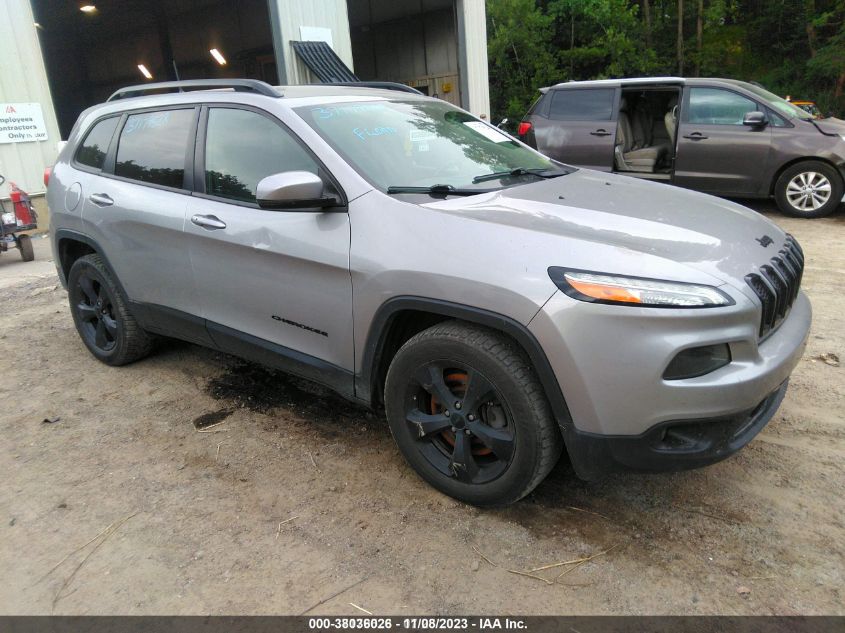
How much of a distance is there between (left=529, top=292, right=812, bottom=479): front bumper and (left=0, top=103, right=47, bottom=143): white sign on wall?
34.1 ft

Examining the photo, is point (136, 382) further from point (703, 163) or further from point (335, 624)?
point (703, 163)

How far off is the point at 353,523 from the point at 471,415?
2.25 ft

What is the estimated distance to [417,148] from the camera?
322 cm

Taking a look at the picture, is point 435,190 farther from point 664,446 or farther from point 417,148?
point 664,446

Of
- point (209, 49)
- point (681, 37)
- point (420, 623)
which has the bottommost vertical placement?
point (420, 623)

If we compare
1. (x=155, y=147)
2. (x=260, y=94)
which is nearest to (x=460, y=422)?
(x=260, y=94)

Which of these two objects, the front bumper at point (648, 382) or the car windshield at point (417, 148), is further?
the car windshield at point (417, 148)

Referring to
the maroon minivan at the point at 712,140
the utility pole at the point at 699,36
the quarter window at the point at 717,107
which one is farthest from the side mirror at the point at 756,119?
the utility pole at the point at 699,36

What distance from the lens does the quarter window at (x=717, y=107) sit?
8.16m

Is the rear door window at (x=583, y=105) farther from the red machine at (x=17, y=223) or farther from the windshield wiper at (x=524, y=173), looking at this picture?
the red machine at (x=17, y=223)

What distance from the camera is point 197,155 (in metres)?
3.53

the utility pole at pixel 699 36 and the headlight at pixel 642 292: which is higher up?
the utility pole at pixel 699 36

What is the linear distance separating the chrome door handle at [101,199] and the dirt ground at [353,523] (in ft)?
4.12

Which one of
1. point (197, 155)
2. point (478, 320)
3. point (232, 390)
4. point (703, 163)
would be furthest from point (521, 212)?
point (703, 163)
